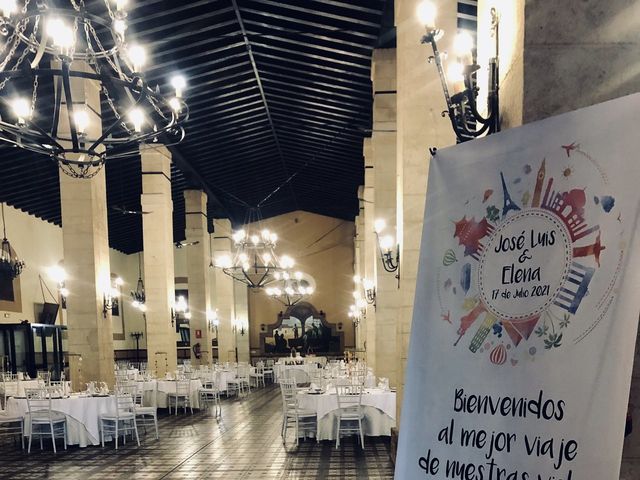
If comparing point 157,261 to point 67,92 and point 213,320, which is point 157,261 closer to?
point 213,320

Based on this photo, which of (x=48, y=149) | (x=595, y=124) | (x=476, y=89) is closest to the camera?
(x=595, y=124)

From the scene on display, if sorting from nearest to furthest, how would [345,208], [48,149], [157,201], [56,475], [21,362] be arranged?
[48,149] < [56,475] < [157,201] < [21,362] < [345,208]

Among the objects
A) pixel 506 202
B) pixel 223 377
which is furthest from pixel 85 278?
pixel 506 202

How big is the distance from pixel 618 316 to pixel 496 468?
26.1 inches

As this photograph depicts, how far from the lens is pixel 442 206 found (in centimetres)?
224

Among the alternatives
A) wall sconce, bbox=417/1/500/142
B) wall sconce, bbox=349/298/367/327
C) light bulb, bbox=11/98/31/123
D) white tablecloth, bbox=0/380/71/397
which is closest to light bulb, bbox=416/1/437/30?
wall sconce, bbox=417/1/500/142

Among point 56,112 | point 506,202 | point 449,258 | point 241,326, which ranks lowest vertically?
point 241,326

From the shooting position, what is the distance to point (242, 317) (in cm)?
2381

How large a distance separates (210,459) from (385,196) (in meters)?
5.16

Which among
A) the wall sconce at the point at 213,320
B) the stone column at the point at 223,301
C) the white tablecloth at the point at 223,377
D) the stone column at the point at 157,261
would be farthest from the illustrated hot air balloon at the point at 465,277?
the stone column at the point at 223,301

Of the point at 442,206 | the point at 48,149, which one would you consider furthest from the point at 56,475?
the point at 442,206

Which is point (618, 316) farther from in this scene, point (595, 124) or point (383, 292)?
point (383, 292)

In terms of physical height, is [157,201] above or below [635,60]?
above

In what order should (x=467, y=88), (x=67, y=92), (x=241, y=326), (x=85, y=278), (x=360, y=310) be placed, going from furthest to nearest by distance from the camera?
1. (x=241, y=326)
2. (x=360, y=310)
3. (x=85, y=278)
4. (x=67, y=92)
5. (x=467, y=88)
